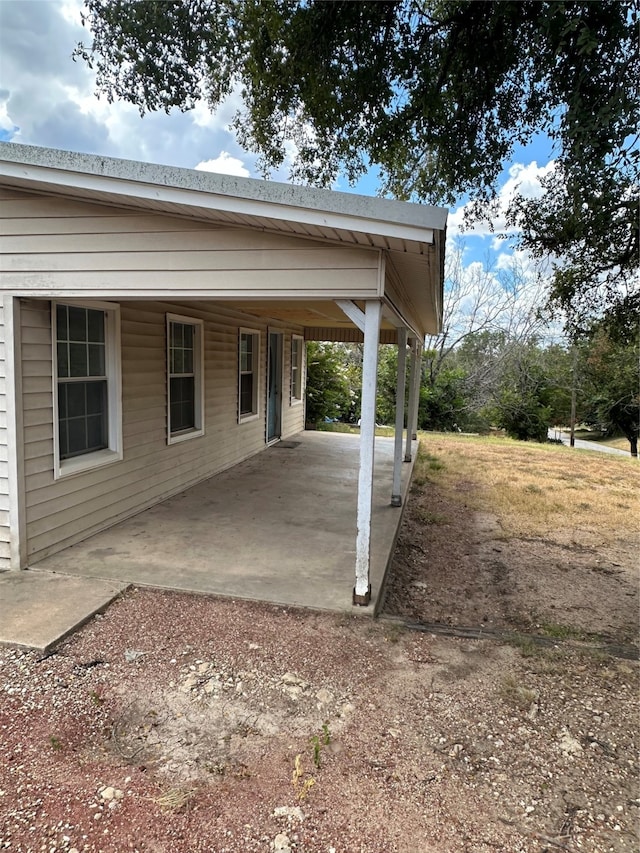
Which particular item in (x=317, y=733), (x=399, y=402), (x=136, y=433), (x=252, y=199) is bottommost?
(x=317, y=733)

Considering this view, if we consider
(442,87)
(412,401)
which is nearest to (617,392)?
(412,401)

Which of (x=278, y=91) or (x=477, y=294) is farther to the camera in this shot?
(x=477, y=294)

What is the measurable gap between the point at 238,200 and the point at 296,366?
8707 millimetres

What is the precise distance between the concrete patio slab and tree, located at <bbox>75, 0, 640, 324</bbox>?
14.9 ft

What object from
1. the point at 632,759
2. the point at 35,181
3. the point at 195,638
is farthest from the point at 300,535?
the point at 35,181

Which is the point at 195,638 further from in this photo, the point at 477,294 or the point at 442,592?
the point at 477,294

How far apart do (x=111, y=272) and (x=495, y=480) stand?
7.11 meters

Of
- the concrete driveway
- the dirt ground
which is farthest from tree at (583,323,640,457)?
the dirt ground

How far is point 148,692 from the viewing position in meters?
2.59

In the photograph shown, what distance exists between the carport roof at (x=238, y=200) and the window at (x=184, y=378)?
7.94ft

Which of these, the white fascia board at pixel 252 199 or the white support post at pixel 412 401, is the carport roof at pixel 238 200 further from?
the white support post at pixel 412 401

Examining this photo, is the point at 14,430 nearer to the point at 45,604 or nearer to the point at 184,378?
the point at 45,604

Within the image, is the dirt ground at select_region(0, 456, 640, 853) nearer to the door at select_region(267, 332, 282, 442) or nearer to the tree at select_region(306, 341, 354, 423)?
the door at select_region(267, 332, 282, 442)

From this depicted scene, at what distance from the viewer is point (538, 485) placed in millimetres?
8445
